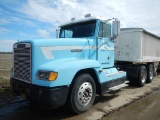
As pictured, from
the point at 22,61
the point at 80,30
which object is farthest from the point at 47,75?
the point at 80,30

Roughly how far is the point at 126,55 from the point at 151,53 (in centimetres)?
248

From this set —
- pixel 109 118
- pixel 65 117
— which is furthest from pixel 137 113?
pixel 65 117

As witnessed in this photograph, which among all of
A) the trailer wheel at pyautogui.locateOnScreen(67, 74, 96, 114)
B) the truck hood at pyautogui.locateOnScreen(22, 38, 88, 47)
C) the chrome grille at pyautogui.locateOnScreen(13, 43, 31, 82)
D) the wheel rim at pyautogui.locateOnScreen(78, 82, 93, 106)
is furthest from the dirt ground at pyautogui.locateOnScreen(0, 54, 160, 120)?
the truck hood at pyautogui.locateOnScreen(22, 38, 88, 47)

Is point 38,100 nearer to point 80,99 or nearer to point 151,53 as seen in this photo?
point 80,99

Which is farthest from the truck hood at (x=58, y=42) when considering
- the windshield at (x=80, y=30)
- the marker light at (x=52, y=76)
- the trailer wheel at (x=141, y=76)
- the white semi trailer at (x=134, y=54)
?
the trailer wheel at (x=141, y=76)

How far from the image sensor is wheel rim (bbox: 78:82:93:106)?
477 cm

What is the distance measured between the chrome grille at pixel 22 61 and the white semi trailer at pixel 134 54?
5474 mm

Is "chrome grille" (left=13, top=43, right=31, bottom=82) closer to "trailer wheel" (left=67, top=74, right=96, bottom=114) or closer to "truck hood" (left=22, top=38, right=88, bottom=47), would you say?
"truck hood" (left=22, top=38, right=88, bottom=47)

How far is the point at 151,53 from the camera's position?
35.2ft

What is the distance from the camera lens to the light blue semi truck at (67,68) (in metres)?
4.11

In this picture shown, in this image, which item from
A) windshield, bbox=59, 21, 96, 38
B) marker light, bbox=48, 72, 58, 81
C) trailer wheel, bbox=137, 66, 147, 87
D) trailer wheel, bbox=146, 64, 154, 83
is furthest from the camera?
trailer wheel, bbox=146, 64, 154, 83

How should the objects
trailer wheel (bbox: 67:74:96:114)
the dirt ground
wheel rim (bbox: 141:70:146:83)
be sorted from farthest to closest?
wheel rim (bbox: 141:70:146:83) → the dirt ground → trailer wheel (bbox: 67:74:96:114)

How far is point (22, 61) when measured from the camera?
15.3ft

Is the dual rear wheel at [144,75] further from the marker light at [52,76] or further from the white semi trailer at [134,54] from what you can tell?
the marker light at [52,76]
